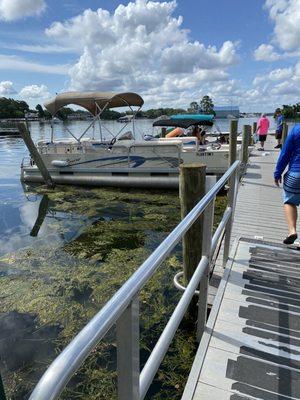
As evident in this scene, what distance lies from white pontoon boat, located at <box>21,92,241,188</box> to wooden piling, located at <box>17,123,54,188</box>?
16.0 inches

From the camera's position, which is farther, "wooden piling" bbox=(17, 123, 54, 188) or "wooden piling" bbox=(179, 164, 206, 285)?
"wooden piling" bbox=(17, 123, 54, 188)

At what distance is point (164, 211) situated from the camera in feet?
32.6

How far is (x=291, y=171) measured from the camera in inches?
155

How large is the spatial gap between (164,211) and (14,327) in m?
5.97

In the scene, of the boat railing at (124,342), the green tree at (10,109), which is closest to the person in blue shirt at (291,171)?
the boat railing at (124,342)

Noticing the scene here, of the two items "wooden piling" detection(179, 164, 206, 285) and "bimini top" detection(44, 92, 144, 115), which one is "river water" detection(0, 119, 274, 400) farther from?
"bimini top" detection(44, 92, 144, 115)

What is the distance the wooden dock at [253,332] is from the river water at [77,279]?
1.05m

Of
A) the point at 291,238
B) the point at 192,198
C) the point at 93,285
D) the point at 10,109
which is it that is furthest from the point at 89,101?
the point at 10,109

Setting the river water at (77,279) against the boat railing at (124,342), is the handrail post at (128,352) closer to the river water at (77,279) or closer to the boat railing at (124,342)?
the boat railing at (124,342)

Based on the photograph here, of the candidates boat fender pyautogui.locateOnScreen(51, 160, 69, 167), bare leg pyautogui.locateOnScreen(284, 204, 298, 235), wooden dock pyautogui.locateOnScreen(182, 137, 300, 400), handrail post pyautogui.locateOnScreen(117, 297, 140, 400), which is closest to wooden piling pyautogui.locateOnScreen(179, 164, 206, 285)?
wooden dock pyautogui.locateOnScreen(182, 137, 300, 400)

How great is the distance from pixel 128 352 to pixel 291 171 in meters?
3.31

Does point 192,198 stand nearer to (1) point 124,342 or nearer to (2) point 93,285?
(2) point 93,285

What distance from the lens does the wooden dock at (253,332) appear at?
7.11 ft

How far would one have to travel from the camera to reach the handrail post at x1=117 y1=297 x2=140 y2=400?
Answer: 3.99ft
